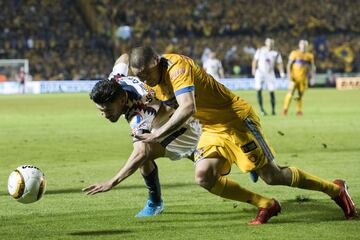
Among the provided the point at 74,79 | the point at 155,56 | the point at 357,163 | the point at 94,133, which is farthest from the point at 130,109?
the point at 74,79

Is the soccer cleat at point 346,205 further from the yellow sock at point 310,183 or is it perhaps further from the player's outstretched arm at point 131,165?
the player's outstretched arm at point 131,165

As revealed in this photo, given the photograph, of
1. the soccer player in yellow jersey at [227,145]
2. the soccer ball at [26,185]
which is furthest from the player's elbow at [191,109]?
the soccer ball at [26,185]

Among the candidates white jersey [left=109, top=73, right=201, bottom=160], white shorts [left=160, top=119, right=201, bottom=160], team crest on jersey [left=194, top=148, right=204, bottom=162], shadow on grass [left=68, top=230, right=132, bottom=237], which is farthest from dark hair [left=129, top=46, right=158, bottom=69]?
shadow on grass [left=68, top=230, right=132, bottom=237]

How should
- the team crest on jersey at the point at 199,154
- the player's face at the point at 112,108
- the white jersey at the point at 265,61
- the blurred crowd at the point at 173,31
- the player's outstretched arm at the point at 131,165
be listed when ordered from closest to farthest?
the player's outstretched arm at the point at 131,165 < the player's face at the point at 112,108 < the team crest on jersey at the point at 199,154 < the white jersey at the point at 265,61 < the blurred crowd at the point at 173,31

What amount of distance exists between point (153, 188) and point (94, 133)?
11.9 meters

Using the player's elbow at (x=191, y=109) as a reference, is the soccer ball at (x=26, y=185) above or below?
below

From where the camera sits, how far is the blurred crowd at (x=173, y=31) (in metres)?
50.9

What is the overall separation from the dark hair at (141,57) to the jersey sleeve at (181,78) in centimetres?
21

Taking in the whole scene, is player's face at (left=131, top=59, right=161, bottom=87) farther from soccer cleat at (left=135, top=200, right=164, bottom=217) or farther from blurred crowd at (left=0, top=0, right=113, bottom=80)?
blurred crowd at (left=0, top=0, right=113, bottom=80)

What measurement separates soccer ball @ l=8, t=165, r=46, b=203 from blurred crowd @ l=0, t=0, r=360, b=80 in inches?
1643

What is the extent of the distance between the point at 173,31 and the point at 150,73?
47162mm

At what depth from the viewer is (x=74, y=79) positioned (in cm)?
4956

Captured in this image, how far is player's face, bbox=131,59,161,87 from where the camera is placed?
729 centimetres

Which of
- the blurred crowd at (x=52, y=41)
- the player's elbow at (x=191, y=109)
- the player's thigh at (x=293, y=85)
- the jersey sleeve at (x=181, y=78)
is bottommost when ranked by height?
the blurred crowd at (x=52, y=41)
